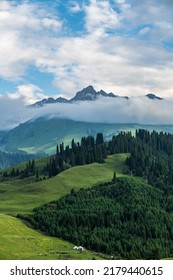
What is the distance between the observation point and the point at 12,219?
7520 inches

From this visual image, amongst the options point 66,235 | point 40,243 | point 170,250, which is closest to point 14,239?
point 40,243

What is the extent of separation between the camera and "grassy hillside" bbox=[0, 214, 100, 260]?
Result: 413ft

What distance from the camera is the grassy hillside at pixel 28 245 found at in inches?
4951

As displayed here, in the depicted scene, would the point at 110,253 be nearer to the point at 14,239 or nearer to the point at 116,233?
the point at 116,233

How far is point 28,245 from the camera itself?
14762 centimetres

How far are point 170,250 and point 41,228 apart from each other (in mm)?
61253

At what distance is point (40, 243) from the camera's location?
158 m
